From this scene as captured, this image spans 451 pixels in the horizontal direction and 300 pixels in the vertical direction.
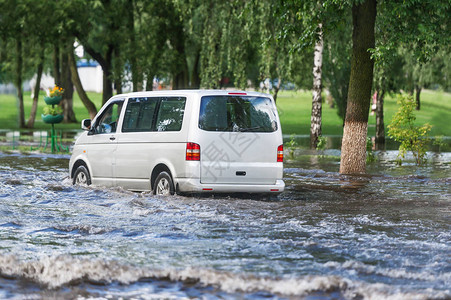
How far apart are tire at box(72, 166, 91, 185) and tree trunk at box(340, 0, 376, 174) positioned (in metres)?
6.60

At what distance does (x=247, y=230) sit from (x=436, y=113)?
62.9 m

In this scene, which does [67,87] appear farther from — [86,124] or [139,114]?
[139,114]

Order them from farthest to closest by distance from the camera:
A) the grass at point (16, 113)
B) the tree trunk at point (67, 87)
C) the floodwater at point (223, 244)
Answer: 1. the grass at point (16, 113)
2. the tree trunk at point (67, 87)
3. the floodwater at point (223, 244)

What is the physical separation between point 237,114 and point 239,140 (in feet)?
1.37

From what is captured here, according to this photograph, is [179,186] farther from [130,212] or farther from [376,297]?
[376,297]

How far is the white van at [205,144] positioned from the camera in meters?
13.0

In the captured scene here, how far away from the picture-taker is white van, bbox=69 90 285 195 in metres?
13.0

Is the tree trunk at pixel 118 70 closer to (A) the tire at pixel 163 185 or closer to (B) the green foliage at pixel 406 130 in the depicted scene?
(B) the green foliage at pixel 406 130

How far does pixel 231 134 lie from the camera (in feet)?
43.3

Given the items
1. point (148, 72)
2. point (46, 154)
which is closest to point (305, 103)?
point (148, 72)

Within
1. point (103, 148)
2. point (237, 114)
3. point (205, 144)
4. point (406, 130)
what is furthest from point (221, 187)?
point (406, 130)

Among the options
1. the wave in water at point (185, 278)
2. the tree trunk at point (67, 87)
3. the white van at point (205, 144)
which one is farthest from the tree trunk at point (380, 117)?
the wave in water at point (185, 278)

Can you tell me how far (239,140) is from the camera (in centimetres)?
1325

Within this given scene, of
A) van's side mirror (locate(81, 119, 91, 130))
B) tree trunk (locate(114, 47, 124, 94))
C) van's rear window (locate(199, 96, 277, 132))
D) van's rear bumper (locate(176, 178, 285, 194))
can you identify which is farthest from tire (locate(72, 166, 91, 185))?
tree trunk (locate(114, 47, 124, 94))
